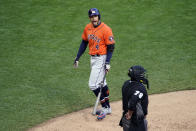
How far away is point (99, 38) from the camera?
19.6 feet

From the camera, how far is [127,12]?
443 inches

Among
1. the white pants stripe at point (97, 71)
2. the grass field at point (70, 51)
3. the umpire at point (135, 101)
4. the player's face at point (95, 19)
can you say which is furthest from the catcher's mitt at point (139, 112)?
the grass field at point (70, 51)

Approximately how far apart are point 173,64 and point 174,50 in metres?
0.81

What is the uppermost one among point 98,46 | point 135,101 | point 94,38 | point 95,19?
point 95,19

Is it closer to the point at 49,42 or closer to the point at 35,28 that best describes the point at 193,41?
the point at 49,42

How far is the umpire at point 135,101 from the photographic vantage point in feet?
14.0

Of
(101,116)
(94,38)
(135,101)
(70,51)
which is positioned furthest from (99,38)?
(70,51)

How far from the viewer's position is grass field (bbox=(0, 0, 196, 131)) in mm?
7094

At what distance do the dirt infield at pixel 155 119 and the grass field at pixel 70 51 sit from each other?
1.13 feet

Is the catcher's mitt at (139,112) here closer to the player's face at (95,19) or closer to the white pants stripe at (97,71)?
the white pants stripe at (97,71)

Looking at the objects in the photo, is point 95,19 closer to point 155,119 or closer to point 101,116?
point 101,116

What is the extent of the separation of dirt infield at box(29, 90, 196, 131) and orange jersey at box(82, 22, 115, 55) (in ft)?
4.35

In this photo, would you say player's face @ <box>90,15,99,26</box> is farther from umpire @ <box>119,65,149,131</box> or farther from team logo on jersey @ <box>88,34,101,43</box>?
umpire @ <box>119,65,149,131</box>

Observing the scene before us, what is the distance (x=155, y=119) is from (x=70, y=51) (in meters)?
4.11
